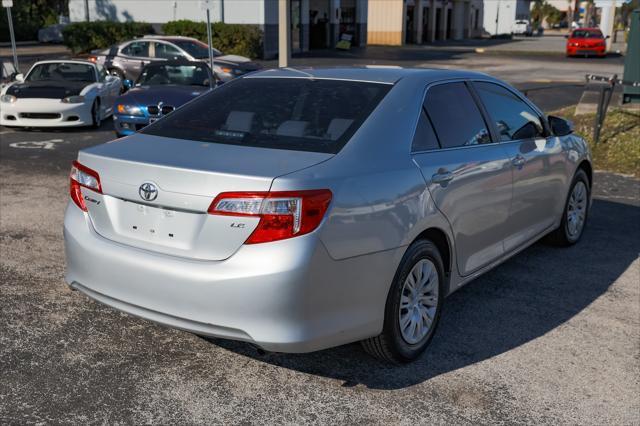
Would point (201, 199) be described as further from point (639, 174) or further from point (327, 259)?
point (639, 174)

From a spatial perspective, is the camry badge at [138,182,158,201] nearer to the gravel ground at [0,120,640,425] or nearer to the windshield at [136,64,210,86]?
the gravel ground at [0,120,640,425]

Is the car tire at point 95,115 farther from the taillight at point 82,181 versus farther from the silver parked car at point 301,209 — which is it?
the taillight at point 82,181

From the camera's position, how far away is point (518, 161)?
498 centimetres

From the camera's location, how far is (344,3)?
45312 millimetres

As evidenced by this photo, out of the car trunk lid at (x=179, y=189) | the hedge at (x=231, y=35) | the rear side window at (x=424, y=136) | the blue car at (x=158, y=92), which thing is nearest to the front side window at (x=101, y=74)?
the blue car at (x=158, y=92)

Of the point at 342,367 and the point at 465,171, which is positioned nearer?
the point at 342,367

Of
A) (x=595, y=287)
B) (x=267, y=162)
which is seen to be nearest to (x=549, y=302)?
(x=595, y=287)

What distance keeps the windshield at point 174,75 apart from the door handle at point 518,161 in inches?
335

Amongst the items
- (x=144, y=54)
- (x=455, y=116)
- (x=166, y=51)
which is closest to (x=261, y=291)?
(x=455, y=116)

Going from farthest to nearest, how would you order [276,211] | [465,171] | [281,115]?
[465,171] → [281,115] → [276,211]

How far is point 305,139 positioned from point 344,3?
4345 centimetres

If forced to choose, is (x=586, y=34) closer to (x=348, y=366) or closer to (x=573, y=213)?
(x=573, y=213)

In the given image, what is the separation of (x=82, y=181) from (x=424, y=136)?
1.91 m

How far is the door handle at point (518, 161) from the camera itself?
492 centimetres
